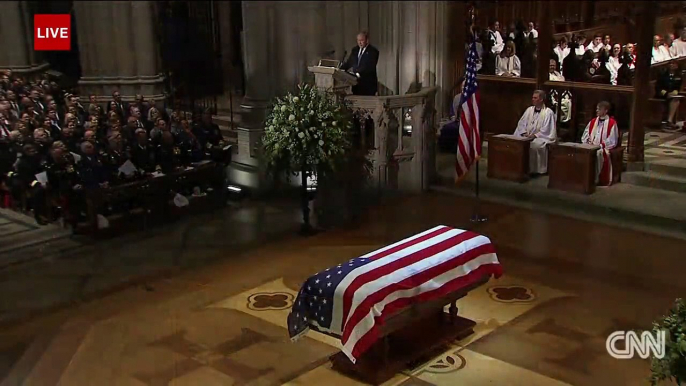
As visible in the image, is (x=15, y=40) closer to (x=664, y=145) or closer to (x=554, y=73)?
(x=554, y=73)

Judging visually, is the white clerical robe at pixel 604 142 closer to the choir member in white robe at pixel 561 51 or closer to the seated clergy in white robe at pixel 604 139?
the seated clergy in white robe at pixel 604 139

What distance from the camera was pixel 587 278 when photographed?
818 cm

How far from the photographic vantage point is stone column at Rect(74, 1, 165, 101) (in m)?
14.7

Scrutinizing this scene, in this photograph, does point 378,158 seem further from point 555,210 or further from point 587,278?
point 587,278

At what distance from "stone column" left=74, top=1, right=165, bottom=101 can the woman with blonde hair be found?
6.18m

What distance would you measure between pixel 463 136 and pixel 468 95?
0.50 m

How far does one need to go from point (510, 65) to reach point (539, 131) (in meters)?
2.03

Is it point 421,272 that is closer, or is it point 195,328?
point 421,272

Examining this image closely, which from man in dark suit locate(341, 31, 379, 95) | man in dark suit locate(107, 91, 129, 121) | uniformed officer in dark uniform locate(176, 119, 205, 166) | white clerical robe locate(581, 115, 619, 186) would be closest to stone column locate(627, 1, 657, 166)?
white clerical robe locate(581, 115, 619, 186)

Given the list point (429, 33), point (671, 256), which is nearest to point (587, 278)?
point (671, 256)

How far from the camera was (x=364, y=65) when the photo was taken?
11133 millimetres

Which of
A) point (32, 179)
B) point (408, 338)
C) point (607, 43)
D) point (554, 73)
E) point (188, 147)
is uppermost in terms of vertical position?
point (607, 43)

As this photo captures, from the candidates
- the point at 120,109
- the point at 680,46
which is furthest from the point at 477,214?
the point at 120,109

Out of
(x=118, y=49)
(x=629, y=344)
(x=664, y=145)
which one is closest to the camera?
(x=629, y=344)
